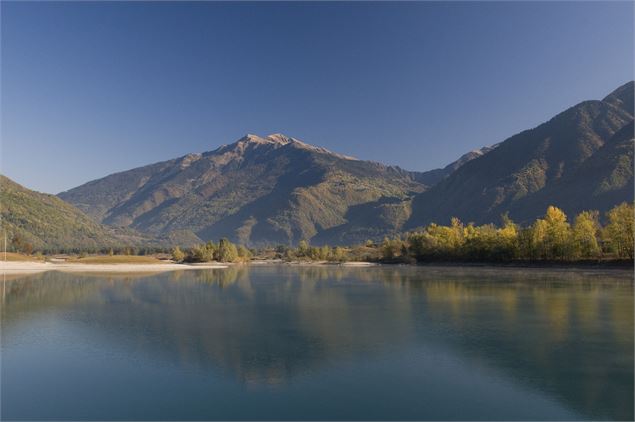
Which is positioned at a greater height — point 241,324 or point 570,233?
point 570,233

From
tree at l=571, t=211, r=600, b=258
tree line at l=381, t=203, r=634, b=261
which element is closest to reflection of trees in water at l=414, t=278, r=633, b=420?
tree line at l=381, t=203, r=634, b=261

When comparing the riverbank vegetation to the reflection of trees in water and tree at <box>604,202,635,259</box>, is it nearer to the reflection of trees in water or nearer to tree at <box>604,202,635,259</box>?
tree at <box>604,202,635,259</box>

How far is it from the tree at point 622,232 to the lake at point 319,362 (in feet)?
214

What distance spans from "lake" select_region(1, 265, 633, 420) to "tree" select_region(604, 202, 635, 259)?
65106 mm

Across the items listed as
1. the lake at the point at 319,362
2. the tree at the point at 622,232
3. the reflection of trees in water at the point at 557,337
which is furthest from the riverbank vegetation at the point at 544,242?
the lake at the point at 319,362

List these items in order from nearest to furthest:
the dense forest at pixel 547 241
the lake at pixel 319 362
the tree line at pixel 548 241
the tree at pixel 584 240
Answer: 1. the lake at pixel 319 362
2. the tree line at pixel 548 241
3. the dense forest at pixel 547 241
4. the tree at pixel 584 240

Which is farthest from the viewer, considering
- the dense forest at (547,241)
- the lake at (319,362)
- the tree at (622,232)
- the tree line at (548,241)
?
the dense forest at (547,241)

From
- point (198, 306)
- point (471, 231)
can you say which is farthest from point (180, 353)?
point (471, 231)

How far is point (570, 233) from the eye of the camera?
118 m

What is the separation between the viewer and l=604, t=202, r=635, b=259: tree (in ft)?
341

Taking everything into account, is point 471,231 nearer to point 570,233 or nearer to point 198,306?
point 570,233

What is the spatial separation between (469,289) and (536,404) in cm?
5426

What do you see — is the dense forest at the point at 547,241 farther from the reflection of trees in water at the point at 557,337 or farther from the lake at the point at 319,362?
the lake at the point at 319,362

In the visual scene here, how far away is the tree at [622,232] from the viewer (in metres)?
104
